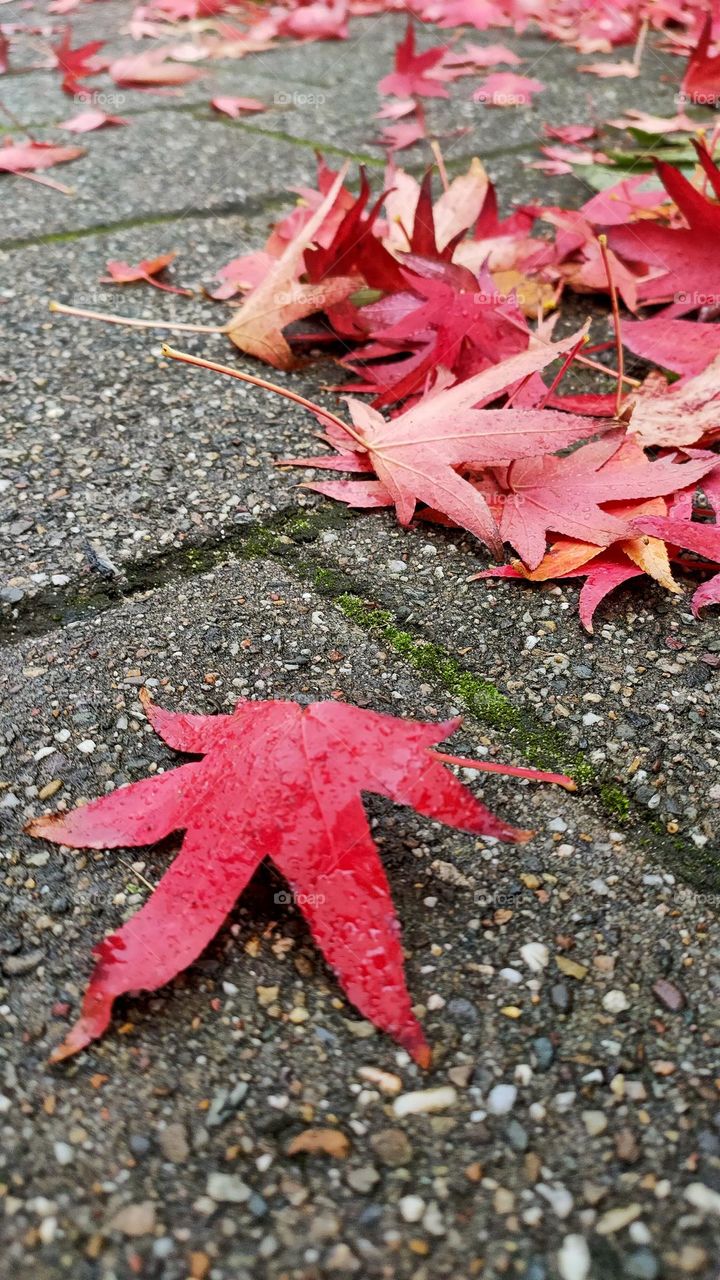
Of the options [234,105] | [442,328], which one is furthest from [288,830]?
[234,105]

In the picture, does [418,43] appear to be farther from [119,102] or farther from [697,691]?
[697,691]

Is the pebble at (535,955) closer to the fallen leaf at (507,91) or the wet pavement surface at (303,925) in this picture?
the wet pavement surface at (303,925)

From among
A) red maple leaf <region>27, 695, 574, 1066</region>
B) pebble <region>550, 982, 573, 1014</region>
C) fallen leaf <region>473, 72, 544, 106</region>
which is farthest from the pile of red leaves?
fallen leaf <region>473, 72, 544, 106</region>

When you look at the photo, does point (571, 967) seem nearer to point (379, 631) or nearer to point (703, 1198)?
point (703, 1198)

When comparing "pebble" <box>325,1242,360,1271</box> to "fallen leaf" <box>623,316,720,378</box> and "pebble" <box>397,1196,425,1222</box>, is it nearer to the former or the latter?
"pebble" <box>397,1196,425,1222</box>

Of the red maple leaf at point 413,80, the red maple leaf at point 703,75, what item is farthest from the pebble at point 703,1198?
the red maple leaf at point 413,80

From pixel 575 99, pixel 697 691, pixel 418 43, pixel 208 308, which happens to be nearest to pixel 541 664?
pixel 697 691
